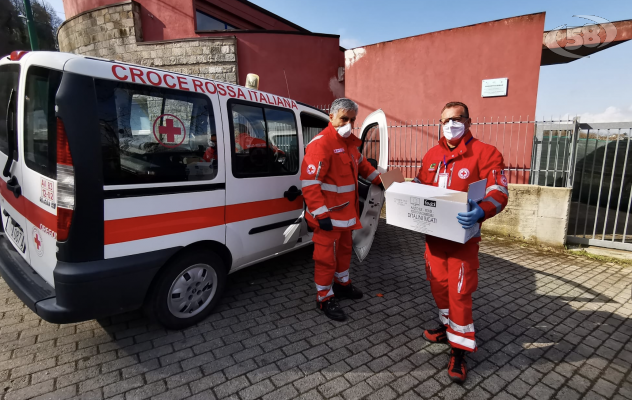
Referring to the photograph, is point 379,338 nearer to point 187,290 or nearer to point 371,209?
point 371,209

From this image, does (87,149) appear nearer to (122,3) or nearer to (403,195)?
(403,195)

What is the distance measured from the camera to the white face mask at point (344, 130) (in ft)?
9.96

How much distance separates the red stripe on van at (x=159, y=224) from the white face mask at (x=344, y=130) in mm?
1258

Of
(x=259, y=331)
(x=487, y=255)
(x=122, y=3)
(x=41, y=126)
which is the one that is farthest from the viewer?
(x=122, y=3)

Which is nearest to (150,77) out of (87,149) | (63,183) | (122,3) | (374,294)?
(87,149)

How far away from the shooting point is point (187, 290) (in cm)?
280

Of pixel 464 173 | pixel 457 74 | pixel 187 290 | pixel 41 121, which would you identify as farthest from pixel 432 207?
pixel 457 74

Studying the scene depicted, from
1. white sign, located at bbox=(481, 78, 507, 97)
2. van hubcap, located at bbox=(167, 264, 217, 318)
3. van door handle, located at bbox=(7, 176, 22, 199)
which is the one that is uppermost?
white sign, located at bbox=(481, 78, 507, 97)

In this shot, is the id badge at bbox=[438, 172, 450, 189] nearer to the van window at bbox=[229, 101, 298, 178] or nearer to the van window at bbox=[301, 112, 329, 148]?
the van window at bbox=[229, 101, 298, 178]

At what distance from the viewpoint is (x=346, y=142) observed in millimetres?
3182

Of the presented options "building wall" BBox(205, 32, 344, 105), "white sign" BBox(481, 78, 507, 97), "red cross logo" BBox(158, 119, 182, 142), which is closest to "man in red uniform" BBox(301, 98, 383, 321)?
"red cross logo" BBox(158, 119, 182, 142)

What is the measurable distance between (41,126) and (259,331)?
218 centimetres

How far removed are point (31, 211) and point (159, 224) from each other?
90cm

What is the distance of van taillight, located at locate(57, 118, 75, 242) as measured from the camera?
2.04 meters
